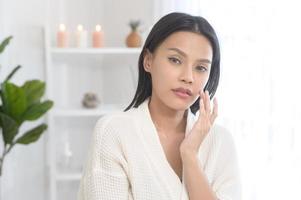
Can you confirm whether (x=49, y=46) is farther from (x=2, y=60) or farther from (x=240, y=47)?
(x=240, y=47)

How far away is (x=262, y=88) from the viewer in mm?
2109

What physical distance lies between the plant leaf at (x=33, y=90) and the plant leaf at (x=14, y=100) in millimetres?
44

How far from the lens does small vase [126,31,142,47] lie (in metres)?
2.61

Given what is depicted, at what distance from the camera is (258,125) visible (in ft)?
7.01

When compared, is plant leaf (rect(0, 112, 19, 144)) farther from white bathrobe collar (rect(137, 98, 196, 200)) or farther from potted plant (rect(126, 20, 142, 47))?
white bathrobe collar (rect(137, 98, 196, 200))

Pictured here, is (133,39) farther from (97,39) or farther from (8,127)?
(8,127)

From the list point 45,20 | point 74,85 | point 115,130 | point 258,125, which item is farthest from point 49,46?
point 115,130

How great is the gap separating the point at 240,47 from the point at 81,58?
44.1 inches

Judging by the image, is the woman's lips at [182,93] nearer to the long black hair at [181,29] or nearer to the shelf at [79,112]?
the long black hair at [181,29]

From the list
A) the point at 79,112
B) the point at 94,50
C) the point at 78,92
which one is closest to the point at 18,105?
the point at 79,112

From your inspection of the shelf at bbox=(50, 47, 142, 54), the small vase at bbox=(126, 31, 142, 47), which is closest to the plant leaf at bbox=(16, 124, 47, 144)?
the shelf at bbox=(50, 47, 142, 54)

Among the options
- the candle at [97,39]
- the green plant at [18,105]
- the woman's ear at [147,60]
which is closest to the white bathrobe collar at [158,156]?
the woman's ear at [147,60]

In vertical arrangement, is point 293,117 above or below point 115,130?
below

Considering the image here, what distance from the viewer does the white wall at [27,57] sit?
2.63 meters
